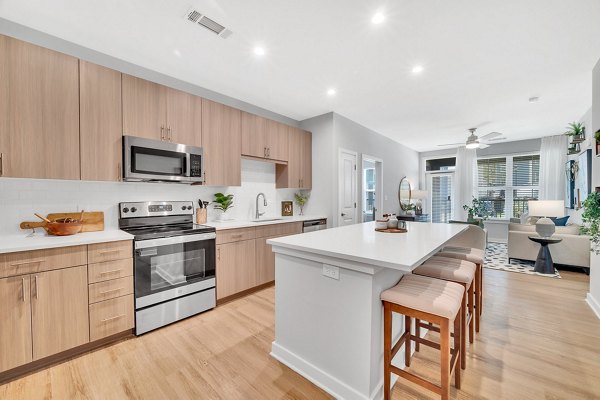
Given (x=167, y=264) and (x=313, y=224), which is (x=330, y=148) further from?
(x=167, y=264)

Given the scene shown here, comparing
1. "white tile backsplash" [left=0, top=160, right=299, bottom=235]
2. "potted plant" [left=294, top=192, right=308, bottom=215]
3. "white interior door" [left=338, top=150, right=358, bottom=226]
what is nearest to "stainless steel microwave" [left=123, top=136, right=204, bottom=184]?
"white tile backsplash" [left=0, top=160, right=299, bottom=235]

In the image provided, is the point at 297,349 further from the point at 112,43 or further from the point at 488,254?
the point at 488,254

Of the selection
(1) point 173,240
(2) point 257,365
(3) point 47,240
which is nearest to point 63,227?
(3) point 47,240

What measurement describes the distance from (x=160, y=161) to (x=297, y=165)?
2.09 metres

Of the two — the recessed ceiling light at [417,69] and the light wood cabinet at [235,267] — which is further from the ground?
the recessed ceiling light at [417,69]

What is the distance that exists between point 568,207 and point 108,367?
25.9ft

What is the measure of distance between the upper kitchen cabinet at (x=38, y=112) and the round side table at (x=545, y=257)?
608cm

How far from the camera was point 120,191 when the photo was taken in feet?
8.54

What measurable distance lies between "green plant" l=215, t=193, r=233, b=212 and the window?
7013 millimetres

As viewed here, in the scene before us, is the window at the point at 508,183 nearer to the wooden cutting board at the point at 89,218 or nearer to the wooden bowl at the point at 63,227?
the wooden cutting board at the point at 89,218

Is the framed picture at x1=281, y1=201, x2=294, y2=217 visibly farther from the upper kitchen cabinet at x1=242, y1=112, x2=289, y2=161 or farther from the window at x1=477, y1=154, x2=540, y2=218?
the window at x1=477, y1=154, x2=540, y2=218

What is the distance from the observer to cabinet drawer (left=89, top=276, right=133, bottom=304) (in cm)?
201

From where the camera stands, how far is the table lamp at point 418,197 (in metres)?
6.75

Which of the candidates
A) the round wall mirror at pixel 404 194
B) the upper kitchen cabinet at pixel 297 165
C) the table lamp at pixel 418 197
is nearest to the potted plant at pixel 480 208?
the table lamp at pixel 418 197
